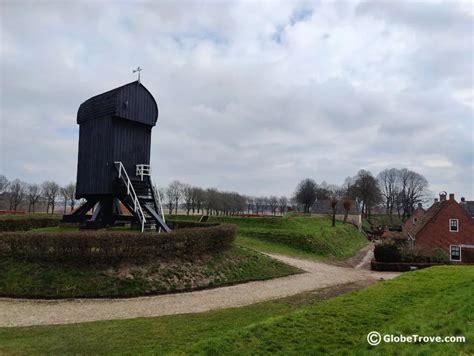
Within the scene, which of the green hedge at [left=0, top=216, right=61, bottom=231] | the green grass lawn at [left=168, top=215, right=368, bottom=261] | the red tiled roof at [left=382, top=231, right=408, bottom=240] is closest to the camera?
the green hedge at [left=0, top=216, right=61, bottom=231]

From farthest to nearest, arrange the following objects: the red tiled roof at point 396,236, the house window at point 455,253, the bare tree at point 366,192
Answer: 1. the bare tree at point 366,192
2. the red tiled roof at point 396,236
3. the house window at point 455,253

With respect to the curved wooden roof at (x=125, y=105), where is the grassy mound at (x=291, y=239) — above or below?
below

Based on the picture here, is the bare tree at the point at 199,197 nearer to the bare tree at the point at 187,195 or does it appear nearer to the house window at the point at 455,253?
the bare tree at the point at 187,195

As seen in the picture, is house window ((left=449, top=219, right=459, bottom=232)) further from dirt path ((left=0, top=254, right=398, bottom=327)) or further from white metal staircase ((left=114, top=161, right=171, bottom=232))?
white metal staircase ((left=114, top=161, right=171, bottom=232))

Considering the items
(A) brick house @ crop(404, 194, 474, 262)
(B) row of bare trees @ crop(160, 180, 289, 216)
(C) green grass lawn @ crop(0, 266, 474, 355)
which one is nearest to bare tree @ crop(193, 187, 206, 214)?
(B) row of bare trees @ crop(160, 180, 289, 216)

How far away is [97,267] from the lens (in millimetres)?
12891

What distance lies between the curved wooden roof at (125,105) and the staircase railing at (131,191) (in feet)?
9.06

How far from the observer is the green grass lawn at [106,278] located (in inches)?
462

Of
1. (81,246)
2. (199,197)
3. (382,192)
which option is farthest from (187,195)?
(81,246)

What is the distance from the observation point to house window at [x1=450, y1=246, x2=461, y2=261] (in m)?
26.2

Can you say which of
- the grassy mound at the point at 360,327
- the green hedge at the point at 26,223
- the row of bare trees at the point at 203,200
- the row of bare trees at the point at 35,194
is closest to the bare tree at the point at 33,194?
the row of bare trees at the point at 35,194

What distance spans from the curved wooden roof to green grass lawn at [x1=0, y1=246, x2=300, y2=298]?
9.07 m

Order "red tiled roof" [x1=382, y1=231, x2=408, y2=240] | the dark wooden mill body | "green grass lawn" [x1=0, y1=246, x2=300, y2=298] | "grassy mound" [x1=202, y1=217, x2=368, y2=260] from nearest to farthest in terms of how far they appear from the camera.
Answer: "green grass lawn" [x1=0, y1=246, x2=300, y2=298] → the dark wooden mill body → "grassy mound" [x1=202, y1=217, x2=368, y2=260] → "red tiled roof" [x1=382, y1=231, x2=408, y2=240]

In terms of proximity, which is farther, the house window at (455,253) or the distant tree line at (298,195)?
the distant tree line at (298,195)
